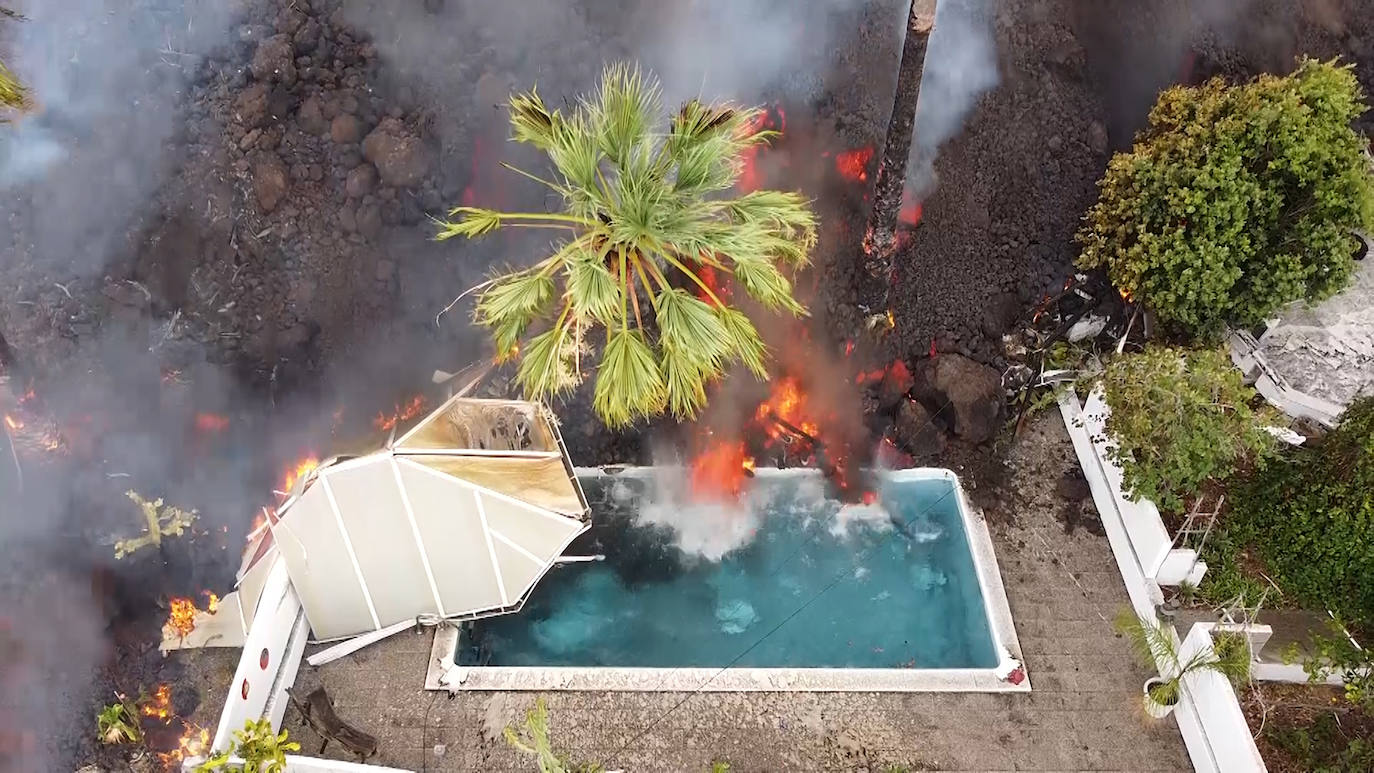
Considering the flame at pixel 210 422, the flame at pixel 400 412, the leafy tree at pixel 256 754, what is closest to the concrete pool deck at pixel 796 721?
the leafy tree at pixel 256 754

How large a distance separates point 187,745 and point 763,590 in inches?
268

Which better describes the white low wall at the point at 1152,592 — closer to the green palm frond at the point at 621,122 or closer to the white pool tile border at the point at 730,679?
the white pool tile border at the point at 730,679

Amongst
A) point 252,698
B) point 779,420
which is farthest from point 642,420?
point 252,698

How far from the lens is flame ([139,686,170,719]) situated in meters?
9.94

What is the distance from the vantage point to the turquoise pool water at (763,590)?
10477 mm

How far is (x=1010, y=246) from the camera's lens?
1387 centimetres

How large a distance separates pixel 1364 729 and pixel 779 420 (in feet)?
23.9

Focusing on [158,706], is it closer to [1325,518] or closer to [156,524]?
[156,524]

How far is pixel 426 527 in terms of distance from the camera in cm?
943

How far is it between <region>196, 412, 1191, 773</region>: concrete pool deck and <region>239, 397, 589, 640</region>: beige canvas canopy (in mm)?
786

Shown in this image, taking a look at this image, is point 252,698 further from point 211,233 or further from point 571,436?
point 211,233

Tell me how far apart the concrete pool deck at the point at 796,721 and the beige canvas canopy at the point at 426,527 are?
0.79 m

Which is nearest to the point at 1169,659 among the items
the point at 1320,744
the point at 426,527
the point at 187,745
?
the point at 1320,744

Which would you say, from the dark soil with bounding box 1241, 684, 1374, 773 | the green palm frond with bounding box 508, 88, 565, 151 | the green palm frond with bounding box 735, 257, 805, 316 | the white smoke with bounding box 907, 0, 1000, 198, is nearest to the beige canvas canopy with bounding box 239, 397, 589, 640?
the green palm frond with bounding box 735, 257, 805, 316
